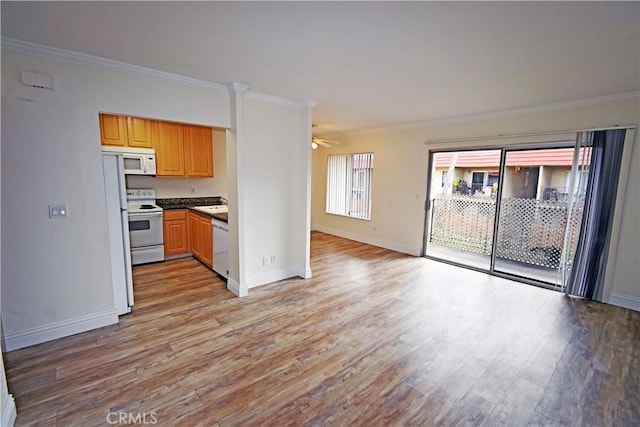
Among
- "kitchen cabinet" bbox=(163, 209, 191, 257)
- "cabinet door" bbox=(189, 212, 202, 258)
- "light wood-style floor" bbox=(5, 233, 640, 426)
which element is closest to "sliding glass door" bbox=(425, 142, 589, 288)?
"light wood-style floor" bbox=(5, 233, 640, 426)

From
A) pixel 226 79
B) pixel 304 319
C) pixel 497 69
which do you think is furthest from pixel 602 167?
pixel 226 79

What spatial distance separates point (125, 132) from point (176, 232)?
5.77 ft

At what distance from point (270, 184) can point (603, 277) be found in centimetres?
438

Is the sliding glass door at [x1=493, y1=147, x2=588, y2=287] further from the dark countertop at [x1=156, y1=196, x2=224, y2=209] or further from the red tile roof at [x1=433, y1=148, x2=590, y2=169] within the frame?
the dark countertop at [x1=156, y1=196, x2=224, y2=209]

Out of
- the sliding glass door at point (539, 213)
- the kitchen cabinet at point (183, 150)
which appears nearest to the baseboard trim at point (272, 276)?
the kitchen cabinet at point (183, 150)

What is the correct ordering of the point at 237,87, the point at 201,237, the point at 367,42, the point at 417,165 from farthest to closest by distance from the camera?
the point at 417,165, the point at 201,237, the point at 237,87, the point at 367,42

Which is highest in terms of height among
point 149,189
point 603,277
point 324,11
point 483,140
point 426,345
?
point 324,11

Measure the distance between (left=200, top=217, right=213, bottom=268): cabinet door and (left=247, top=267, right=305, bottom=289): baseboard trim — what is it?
986 millimetres

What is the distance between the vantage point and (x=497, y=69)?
2.60 meters

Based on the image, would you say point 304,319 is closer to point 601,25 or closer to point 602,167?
point 601,25

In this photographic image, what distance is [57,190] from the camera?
2461 mm

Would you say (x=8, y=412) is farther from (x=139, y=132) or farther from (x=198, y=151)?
(x=198, y=151)

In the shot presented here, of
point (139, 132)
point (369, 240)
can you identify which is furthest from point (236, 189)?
point (369, 240)

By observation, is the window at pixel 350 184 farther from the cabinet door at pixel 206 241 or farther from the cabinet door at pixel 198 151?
the cabinet door at pixel 206 241
